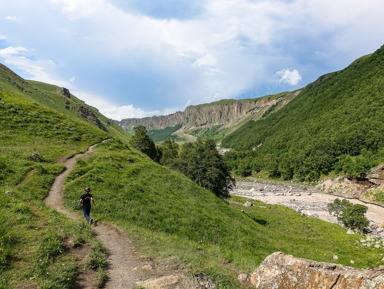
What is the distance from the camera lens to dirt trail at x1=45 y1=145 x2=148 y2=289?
8812 mm

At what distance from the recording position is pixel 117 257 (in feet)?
36.0

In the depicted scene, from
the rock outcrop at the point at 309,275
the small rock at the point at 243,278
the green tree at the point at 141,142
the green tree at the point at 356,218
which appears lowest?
the green tree at the point at 356,218

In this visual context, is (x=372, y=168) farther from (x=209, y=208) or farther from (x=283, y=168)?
(x=209, y=208)

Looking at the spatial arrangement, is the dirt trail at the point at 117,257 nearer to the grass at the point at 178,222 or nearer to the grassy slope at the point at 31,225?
the grass at the point at 178,222

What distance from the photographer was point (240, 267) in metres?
11.7

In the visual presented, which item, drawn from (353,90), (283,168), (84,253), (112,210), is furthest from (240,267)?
(353,90)

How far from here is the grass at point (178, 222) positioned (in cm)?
1220

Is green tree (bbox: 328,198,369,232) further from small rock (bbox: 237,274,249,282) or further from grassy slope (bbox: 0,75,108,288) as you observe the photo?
grassy slope (bbox: 0,75,108,288)

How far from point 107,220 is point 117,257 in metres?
5.54

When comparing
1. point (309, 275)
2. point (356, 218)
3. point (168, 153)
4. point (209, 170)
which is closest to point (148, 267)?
point (309, 275)

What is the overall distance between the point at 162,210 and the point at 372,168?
110 metres

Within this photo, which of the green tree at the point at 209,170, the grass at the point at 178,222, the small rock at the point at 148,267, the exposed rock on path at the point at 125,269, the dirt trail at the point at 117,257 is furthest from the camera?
the green tree at the point at 209,170

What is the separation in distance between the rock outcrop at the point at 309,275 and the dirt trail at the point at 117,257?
573 centimetres

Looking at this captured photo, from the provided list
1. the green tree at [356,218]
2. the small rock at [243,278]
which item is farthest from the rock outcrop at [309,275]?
the green tree at [356,218]
